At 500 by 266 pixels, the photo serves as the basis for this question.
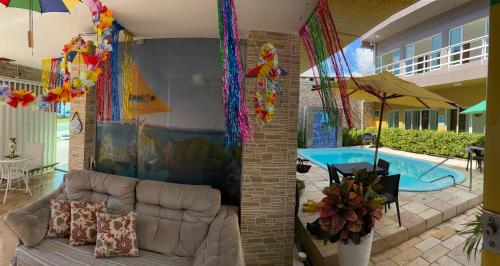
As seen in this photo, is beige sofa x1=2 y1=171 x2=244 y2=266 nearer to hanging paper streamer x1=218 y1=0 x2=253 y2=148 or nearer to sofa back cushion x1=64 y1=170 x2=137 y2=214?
sofa back cushion x1=64 y1=170 x2=137 y2=214

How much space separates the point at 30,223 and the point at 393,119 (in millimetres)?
13396

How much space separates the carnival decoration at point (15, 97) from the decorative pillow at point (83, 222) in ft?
4.20

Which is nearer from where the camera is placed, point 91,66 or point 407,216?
point 91,66

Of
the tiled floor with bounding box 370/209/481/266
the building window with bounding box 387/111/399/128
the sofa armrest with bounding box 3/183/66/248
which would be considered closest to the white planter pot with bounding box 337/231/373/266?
the tiled floor with bounding box 370/209/481/266

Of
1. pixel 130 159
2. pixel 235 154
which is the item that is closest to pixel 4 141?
pixel 130 159

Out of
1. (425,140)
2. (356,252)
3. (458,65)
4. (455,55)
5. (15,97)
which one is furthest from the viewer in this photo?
(425,140)

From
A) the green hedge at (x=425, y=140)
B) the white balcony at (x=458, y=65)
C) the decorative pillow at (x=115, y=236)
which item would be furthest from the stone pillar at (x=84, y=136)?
the green hedge at (x=425, y=140)

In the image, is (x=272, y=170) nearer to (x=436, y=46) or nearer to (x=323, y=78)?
(x=323, y=78)

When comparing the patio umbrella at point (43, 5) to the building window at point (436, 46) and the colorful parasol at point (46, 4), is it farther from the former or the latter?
the building window at point (436, 46)

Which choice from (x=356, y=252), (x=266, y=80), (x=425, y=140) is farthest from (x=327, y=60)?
(x=425, y=140)

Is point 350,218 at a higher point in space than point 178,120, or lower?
lower

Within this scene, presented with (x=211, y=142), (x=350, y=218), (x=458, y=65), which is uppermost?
(x=458, y=65)

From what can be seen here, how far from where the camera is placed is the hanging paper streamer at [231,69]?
4.88 ft

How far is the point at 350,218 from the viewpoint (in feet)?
7.05
